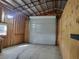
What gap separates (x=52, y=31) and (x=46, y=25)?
0.78 metres

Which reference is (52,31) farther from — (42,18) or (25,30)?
(25,30)

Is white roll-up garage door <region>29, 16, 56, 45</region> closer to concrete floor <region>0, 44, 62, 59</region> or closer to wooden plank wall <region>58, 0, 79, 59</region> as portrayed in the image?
concrete floor <region>0, 44, 62, 59</region>

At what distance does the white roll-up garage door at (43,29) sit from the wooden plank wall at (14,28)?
0.93 meters

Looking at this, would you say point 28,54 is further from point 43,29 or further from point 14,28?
point 43,29

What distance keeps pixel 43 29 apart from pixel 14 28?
2770 millimetres

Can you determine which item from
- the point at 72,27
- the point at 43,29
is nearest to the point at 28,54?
the point at 72,27

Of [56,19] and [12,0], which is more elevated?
[12,0]

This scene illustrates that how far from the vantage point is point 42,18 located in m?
11.4

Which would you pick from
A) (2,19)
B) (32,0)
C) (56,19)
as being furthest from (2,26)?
(56,19)

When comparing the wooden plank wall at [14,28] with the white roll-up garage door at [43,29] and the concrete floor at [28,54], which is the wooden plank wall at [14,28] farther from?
the concrete floor at [28,54]

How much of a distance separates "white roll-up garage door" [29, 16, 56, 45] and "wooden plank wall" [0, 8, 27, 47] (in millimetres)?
925

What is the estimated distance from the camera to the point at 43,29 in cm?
1138

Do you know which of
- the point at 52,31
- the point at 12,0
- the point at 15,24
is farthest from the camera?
the point at 52,31

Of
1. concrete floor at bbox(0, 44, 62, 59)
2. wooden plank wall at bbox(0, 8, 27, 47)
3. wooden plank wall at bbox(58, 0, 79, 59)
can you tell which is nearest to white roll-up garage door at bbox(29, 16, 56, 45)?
wooden plank wall at bbox(0, 8, 27, 47)
